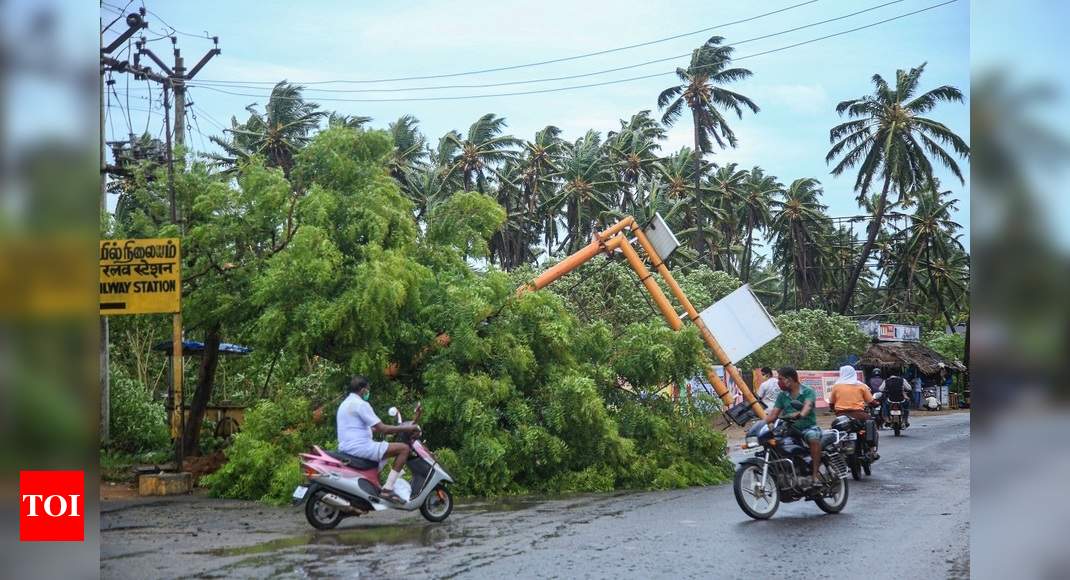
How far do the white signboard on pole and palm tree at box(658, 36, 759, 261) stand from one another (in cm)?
2368

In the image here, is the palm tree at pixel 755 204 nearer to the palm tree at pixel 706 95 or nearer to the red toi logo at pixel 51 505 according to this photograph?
the palm tree at pixel 706 95

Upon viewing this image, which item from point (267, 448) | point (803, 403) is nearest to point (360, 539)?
point (267, 448)

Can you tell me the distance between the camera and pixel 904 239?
170ft

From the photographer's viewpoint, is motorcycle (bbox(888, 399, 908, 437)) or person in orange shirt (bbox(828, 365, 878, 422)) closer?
person in orange shirt (bbox(828, 365, 878, 422))

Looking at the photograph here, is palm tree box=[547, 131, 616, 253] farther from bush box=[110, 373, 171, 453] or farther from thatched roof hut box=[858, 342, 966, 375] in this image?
bush box=[110, 373, 171, 453]

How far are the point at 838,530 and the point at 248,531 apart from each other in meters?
6.07

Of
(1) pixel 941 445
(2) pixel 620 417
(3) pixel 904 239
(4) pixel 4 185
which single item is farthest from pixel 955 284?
(4) pixel 4 185

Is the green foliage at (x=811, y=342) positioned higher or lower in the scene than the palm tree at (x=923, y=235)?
lower

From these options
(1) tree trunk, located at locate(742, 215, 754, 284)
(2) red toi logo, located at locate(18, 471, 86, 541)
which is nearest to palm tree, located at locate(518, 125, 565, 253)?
(1) tree trunk, located at locate(742, 215, 754, 284)

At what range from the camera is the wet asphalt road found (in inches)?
328

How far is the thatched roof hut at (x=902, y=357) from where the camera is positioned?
4056cm

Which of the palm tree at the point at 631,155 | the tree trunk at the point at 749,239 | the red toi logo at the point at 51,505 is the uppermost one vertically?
the palm tree at the point at 631,155

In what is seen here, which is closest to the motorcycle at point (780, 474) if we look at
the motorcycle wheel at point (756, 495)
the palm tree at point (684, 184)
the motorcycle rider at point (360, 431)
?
the motorcycle wheel at point (756, 495)

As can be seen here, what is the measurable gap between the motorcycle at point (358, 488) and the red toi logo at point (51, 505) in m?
5.17
